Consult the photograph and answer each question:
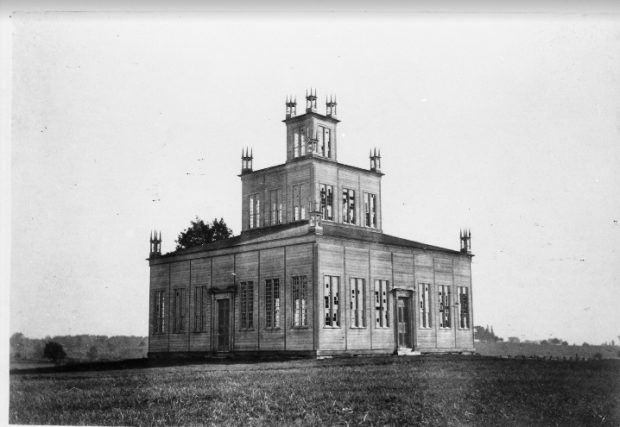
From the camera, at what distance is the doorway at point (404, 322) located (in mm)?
32094

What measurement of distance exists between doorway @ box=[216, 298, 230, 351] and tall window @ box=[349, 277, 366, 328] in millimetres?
5926

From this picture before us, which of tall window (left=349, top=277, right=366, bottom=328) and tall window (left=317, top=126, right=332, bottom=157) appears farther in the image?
tall window (left=317, top=126, right=332, bottom=157)

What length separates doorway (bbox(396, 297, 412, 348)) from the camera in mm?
32094

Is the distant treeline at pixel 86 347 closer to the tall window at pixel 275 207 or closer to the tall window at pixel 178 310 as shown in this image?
the tall window at pixel 178 310

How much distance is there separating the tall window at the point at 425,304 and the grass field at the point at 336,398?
32.9 feet

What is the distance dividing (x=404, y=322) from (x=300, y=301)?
531 centimetres

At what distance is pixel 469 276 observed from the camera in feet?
107

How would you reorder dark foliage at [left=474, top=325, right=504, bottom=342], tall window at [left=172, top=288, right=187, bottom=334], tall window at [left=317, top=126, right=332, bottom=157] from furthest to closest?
tall window at [left=172, top=288, right=187, bottom=334] → tall window at [left=317, top=126, right=332, bottom=157] → dark foliage at [left=474, top=325, right=504, bottom=342]

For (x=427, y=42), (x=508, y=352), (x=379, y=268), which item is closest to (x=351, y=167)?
(x=379, y=268)

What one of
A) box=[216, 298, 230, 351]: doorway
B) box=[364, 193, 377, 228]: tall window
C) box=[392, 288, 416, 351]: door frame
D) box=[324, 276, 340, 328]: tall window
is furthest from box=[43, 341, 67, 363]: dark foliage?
box=[364, 193, 377, 228]: tall window

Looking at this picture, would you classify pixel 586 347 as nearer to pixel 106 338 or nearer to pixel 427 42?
pixel 427 42

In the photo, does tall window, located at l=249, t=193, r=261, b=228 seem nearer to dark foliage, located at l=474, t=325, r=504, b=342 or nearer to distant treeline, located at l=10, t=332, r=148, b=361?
Answer: distant treeline, located at l=10, t=332, r=148, b=361

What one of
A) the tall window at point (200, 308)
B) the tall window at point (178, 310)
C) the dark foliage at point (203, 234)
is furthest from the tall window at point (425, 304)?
the dark foliage at point (203, 234)

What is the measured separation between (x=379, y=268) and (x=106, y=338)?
11.3 meters
